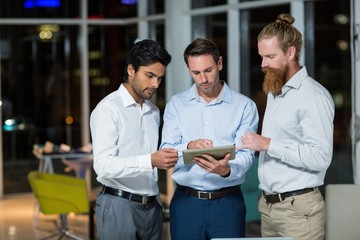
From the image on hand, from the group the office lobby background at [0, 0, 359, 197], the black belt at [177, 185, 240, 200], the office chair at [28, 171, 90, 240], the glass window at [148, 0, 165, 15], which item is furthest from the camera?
the office lobby background at [0, 0, 359, 197]

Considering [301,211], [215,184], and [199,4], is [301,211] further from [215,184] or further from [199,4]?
[199,4]

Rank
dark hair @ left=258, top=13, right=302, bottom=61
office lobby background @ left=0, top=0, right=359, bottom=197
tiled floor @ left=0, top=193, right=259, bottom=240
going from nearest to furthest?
dark hair @ left=258, top=13, right=302, bottom=61
tiled floor @ left=0, top=193, right=259, bottom=240
office lobby background @ left=0, top=0, right=359, bottom=197

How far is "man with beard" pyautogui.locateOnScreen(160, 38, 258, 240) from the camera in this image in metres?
3.55

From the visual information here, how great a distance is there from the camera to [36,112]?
1201cm

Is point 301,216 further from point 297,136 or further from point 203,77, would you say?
point 203,77

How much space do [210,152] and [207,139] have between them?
244mm

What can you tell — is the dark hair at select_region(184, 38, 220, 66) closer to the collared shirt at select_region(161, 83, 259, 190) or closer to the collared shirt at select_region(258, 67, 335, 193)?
the collared shirt at select_region(161, 83, 259, 190)

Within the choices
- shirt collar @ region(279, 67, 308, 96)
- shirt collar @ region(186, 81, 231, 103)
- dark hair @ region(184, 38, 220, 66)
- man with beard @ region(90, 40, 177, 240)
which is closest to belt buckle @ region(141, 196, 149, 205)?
man with beard @ region(90, 40, 177, 240)

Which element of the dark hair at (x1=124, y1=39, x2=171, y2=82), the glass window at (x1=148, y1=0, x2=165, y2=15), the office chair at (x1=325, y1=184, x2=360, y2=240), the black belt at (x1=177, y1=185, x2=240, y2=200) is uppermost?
the glass window at (x1=148, y1=0, x2=165, y2=15)

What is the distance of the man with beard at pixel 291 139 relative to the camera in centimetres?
334

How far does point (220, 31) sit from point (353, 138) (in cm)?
336

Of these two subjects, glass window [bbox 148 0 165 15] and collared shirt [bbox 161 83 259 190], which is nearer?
collared shirt [bbox 161 83 259 190]

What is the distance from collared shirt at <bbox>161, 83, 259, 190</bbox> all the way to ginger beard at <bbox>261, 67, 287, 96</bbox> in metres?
0.18

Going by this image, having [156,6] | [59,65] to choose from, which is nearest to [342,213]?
[156,6]
